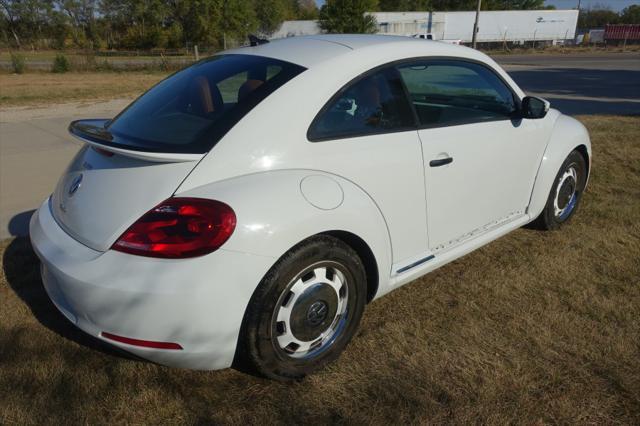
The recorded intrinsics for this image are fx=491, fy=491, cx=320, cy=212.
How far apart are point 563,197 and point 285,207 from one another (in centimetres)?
303

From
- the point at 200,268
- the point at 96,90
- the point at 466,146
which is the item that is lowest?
the point at 96,90

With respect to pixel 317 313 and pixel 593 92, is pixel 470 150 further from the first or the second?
pixel 593 92

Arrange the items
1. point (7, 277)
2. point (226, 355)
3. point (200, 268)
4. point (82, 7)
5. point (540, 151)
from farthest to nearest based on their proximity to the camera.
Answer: point (82, 7), point (540, 151), point (7, 277), point (226, 355), point (200, 268)

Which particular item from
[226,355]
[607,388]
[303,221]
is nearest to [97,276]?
[226,355]

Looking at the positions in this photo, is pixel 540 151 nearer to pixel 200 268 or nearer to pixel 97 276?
pixel 200 268

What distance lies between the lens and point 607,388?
2.36 meters

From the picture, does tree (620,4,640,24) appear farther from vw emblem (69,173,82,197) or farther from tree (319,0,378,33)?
vw emblem (69,173,82,197)

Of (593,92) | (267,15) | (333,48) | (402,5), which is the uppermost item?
(402,5)

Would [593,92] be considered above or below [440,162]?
below

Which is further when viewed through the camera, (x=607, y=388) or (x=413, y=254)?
(x=413, y=254)

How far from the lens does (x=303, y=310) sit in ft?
7.72

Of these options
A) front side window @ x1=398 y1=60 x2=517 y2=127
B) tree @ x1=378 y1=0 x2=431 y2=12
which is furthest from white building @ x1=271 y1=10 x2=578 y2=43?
front side window @ x1=398 y1=60 x2=517 y2=127

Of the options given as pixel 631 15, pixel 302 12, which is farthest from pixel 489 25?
pixel 631 15

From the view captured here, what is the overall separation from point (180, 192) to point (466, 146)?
1.77 meters
